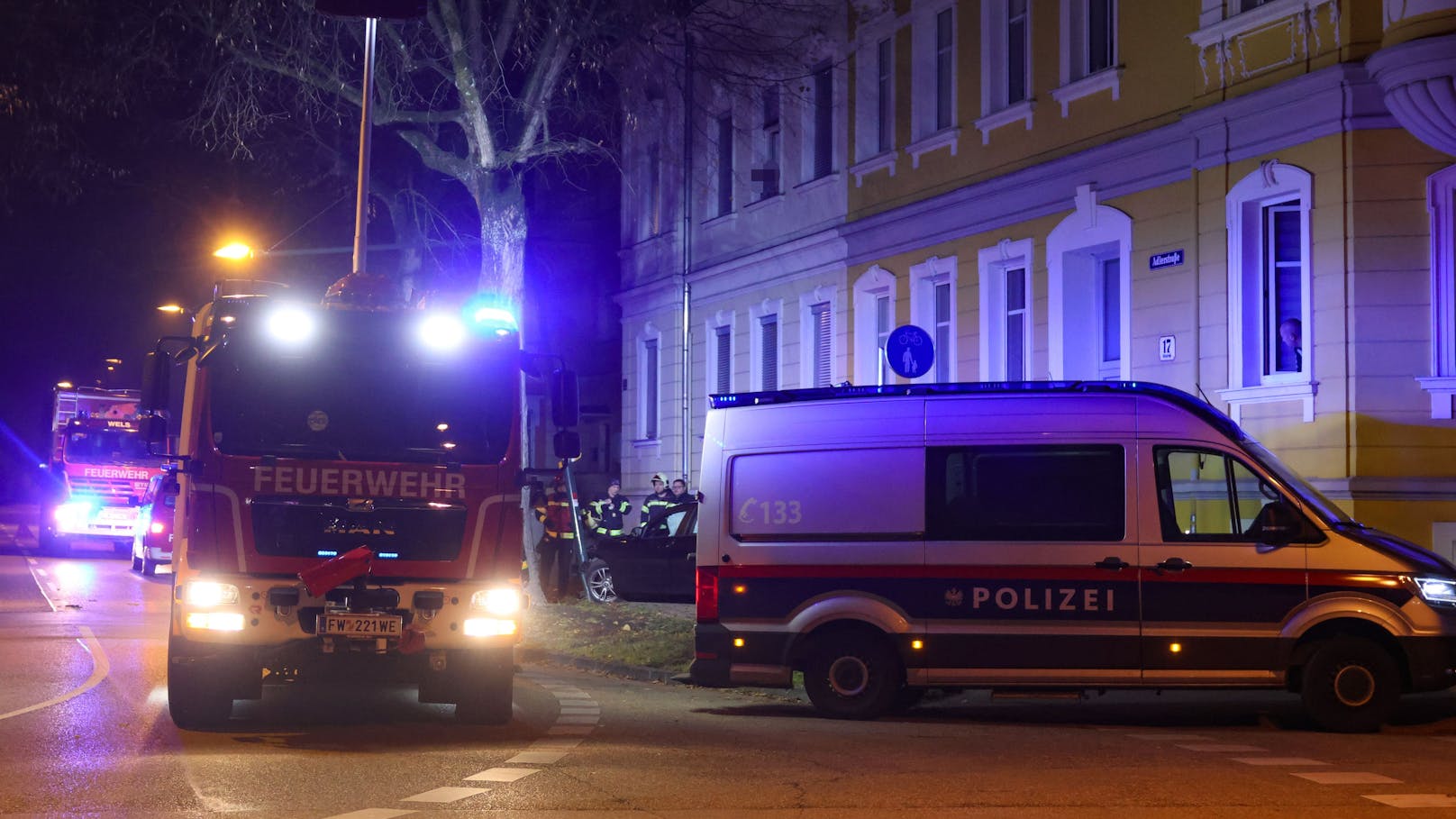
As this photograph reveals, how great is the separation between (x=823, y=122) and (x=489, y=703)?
1812cm

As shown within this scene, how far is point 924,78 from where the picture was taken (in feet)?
84.9

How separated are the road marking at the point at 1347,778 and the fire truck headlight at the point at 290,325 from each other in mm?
6854

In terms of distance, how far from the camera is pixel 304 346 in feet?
40.7

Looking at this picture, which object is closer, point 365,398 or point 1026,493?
point 365,398

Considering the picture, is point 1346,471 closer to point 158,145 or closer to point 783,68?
point 783,68

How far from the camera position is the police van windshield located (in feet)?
41.8

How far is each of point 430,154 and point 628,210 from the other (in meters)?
11.0

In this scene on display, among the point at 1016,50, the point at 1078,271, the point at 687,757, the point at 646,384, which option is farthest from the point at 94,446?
the point at 687,757

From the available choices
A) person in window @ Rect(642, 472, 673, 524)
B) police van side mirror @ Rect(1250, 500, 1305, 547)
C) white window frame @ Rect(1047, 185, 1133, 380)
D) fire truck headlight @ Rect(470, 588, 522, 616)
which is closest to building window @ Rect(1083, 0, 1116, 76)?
white window frame @ Rect(1047, 185, 1133, 380)

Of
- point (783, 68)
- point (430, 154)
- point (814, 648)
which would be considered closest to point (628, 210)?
point (783, 68)

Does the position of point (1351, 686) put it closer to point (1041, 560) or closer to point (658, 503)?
point (1041, 560)

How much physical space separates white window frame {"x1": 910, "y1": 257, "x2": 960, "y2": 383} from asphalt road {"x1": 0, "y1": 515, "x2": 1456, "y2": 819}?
412 inches

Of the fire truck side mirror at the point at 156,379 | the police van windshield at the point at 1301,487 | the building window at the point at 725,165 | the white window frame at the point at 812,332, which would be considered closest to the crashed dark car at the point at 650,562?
the white window frame at the point at 812,332

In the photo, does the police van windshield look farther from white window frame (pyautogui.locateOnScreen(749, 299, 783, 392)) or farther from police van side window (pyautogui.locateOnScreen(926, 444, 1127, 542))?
white window frame (pyautogui.locateOnScreen(749, 299, 783, 392))
